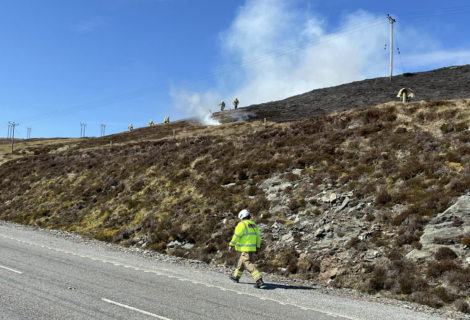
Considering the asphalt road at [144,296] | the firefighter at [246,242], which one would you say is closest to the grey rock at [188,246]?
the asphalt road at [144,296]

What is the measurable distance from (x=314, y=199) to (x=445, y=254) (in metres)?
6.79

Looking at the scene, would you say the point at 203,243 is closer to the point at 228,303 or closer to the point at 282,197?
the point at 282,197

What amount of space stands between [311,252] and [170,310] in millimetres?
7778

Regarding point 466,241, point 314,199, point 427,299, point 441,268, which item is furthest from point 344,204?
point 427,299

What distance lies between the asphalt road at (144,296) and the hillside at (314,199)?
9.36 feet

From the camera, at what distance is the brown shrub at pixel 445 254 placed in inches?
422

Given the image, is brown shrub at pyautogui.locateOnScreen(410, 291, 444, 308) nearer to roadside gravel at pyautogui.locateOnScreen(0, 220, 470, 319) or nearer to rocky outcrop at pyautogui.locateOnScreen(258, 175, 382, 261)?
roadside gravel at pyautogui.locateOnScreen(0, 220, 470, 319)

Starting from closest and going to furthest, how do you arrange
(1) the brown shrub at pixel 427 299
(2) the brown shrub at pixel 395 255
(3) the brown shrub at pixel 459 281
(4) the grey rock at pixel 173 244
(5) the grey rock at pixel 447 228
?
(1) the brown shrub at pixel 427 299
(3) the brown shrub at pixel 459 281
(5) the grey rock at pixel 447 228
(2) the brown shrub at pixel 395 255
(4) the grey rock at pixel 173 244

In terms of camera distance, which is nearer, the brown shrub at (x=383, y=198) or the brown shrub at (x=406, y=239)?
the brown shrub at (x=406, y=239)

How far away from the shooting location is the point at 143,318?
663cm

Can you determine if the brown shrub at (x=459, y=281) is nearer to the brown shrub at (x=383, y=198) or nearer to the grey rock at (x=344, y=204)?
the brown shrub at (x=383, y=198)

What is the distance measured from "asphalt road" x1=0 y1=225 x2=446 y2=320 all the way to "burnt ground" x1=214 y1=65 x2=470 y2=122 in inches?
1664

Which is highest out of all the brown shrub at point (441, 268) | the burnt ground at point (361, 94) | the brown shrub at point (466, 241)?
the burnt ground at point (361, 94)

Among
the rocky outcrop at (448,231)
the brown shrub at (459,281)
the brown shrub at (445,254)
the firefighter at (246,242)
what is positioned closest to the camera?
the brown shrub at (459,281)
